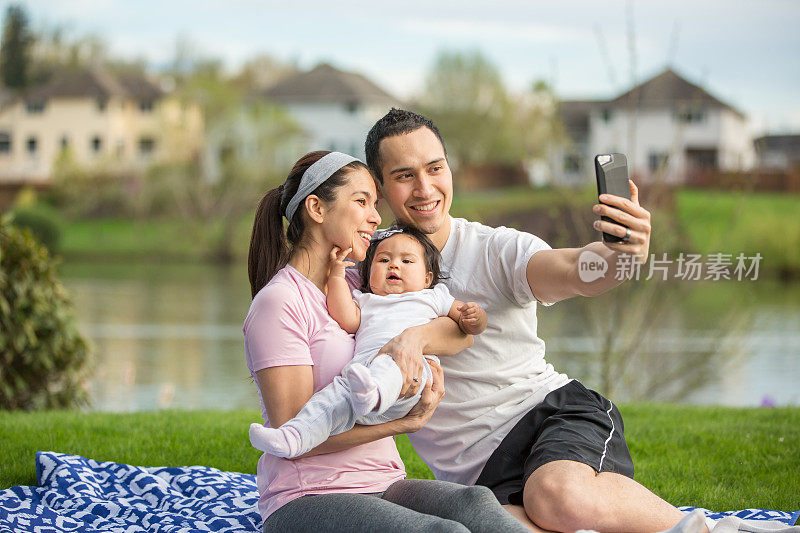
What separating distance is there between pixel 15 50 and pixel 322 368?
179 ft

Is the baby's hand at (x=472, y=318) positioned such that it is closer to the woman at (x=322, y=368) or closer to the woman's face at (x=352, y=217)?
the woman at (x=322, y=368)

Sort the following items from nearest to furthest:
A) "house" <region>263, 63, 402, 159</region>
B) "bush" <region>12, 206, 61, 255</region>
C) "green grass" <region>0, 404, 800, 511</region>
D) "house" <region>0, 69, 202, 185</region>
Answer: "green grass" <region>0, 404, 800, 511</region>
"bush" <region>12, 206, 61, 255</region>
"house" <region>0, 69, 202, 185</region>
"house" <region>263, 63, 402, 159</region>

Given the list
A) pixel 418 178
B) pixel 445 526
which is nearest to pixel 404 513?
pixel 445 526

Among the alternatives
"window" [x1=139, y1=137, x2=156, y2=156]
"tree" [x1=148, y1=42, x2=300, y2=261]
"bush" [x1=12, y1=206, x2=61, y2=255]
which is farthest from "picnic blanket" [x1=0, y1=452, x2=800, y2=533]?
"window" [x1=139, y1=137, x2=156, y2=156]

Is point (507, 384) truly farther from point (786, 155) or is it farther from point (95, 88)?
point (95, 88)

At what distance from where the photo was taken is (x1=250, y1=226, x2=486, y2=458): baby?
96.4 inches

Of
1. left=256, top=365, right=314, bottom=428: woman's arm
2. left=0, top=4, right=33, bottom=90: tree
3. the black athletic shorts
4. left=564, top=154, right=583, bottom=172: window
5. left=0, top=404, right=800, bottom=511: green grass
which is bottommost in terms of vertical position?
left=0, top=404, right=800, bottom=511: green grass

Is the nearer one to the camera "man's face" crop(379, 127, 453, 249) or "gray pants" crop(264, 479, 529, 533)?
"gray pants" crop(264, 479, 529, 533)

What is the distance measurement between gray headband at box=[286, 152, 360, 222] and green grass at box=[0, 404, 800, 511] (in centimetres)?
197

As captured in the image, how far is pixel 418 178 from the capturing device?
3018mm

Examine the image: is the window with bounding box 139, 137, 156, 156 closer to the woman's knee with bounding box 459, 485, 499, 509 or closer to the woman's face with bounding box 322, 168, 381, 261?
the woman's face with bounding box 322, 168, 381, 261

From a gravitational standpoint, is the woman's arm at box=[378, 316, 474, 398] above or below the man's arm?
below

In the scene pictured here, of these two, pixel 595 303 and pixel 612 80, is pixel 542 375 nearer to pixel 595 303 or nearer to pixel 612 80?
pixel 595 303

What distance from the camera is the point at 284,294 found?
8.68ft
